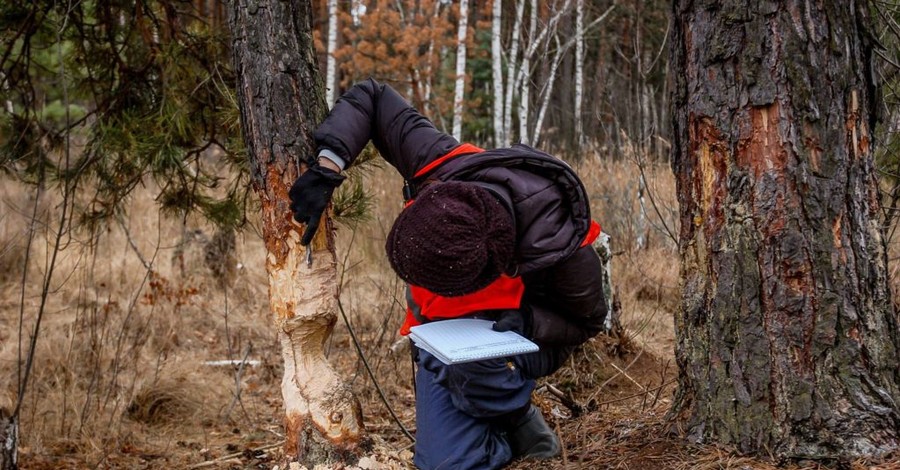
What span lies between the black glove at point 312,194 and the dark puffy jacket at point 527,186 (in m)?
0.10

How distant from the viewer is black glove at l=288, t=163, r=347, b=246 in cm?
235

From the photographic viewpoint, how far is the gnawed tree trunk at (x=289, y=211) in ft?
7.82

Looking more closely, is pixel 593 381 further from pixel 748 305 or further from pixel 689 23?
pixel 689 23

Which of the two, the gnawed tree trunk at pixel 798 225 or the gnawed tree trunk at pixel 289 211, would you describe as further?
the gnawed tree trunk at pixel 289 211

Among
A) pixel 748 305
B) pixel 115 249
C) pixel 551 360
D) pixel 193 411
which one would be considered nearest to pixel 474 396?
pixel 551 360

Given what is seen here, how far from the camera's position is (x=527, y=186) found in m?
2.39

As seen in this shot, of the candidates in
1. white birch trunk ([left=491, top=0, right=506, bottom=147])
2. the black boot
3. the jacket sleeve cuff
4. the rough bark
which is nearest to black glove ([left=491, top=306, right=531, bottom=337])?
the black boot

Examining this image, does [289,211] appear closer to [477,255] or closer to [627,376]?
[477,255]

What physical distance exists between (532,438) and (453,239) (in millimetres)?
907

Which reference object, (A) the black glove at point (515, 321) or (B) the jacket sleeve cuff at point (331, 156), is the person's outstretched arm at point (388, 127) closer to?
(B) the jacket sleeve cuff at point (331, 156)

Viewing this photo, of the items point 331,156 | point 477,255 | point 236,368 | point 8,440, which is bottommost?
point 236,368

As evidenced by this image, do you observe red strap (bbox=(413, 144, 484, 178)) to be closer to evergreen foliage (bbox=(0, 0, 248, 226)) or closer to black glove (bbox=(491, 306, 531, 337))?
black glove (bbox=(491, 306, 531, 337))

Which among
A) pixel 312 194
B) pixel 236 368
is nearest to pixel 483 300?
pixel 312 194

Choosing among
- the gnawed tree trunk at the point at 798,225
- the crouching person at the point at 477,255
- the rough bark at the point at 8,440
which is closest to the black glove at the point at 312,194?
the crouching person at the point at 477,255
